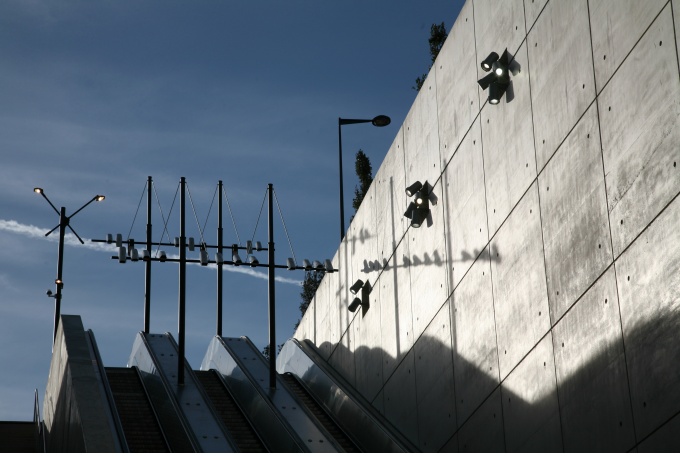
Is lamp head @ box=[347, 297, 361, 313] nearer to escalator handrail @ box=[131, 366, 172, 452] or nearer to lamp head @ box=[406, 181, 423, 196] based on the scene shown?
lamp head @ box=[406, 181, 423, 196]

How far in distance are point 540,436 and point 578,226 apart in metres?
2.50

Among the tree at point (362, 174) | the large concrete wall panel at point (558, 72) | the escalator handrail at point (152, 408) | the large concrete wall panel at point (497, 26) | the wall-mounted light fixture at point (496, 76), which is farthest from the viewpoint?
the tree at point (362, 174)

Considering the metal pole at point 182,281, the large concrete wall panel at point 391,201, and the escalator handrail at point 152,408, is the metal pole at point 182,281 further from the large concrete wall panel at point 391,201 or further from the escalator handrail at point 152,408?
the large concrete wall panel at point 391,201

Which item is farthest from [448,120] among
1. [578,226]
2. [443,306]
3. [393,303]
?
[578,226]

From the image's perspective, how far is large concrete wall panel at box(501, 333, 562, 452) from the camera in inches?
452

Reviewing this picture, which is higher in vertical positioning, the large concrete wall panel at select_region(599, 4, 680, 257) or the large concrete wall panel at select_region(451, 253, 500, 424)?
the large concrete wall panel at select_region(599, 4, 680, 257)

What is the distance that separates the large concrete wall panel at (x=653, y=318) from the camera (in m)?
9.00

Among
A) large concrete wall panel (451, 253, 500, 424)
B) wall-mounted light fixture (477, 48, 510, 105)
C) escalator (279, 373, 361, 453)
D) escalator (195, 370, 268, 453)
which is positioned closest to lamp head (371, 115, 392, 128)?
escalator (279, 373, 361, 453)

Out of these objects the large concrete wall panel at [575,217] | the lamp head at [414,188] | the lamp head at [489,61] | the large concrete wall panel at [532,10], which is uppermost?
the large concrete wall panel at [532,10]

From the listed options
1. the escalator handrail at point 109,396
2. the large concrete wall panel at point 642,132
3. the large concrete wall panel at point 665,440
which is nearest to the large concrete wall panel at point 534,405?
the large concrete wall panel at point 665,440

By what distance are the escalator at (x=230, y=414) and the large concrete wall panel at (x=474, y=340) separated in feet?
11.8

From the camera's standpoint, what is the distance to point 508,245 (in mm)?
13008

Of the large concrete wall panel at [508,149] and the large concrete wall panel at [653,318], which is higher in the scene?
the large concrete wall panel at [508,149]

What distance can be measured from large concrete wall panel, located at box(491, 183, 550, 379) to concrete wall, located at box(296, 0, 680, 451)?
3 cm
